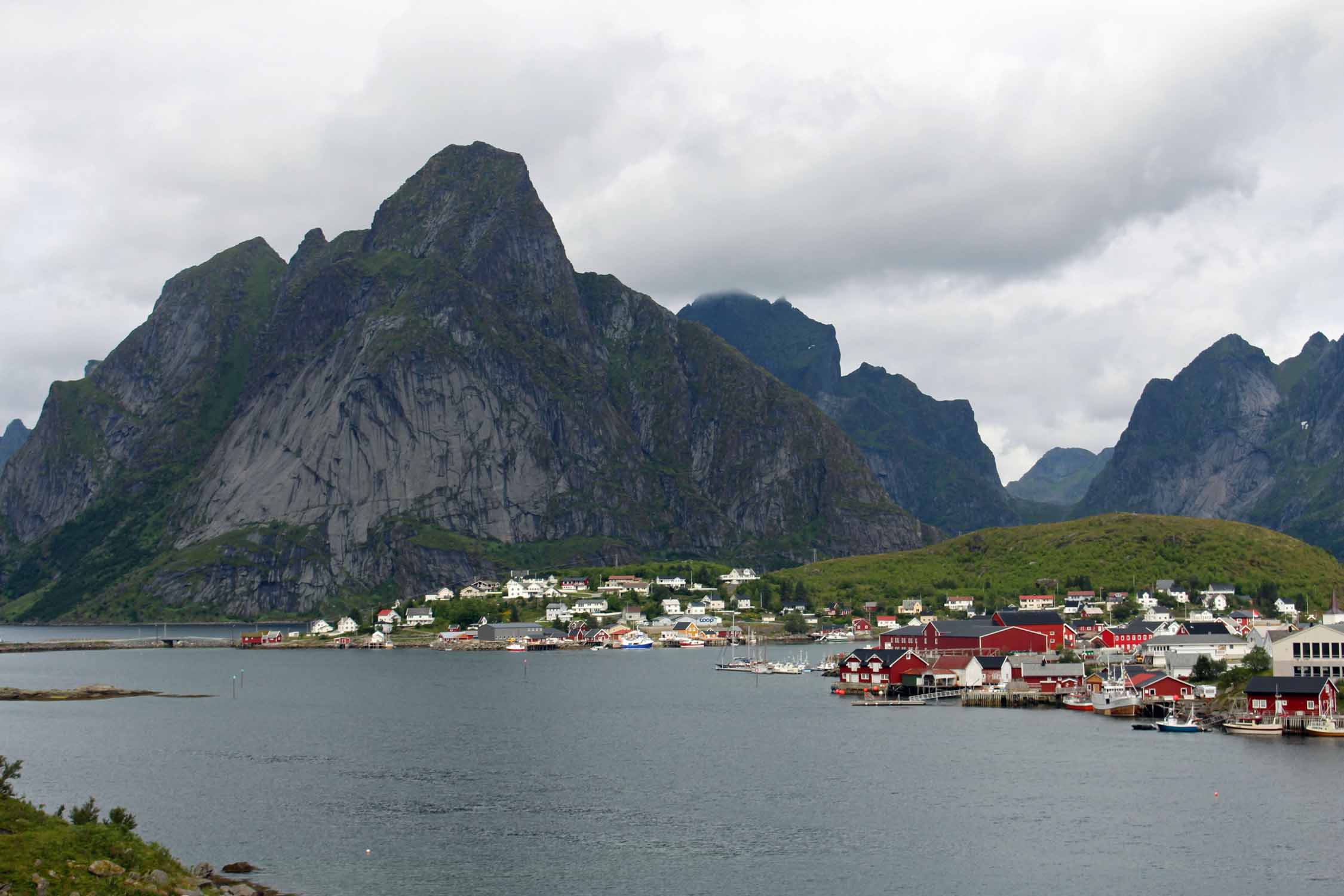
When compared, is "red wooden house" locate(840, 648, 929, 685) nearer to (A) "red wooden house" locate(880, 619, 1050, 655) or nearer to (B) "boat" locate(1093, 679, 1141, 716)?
(A) "red wooden house" locate(880, 619, 1050, 655)

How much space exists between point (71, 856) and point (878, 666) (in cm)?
9457

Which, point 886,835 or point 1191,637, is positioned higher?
point 1191,637

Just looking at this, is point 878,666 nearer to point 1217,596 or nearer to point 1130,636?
point 1130,636

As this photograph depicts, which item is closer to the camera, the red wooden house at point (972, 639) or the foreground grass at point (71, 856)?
the foreground grass at point (71, 856)

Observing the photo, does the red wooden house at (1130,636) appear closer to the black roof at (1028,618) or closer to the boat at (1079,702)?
the black roof at (1028,618)

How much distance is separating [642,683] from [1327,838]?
276 feet

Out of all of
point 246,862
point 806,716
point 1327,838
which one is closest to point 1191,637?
point 806,716

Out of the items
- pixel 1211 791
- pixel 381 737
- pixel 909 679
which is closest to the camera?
pixel 1211 791

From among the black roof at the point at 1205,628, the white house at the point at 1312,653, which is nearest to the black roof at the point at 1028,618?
the black roof at the point at 1205,628

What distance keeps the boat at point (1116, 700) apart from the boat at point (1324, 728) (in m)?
16.9

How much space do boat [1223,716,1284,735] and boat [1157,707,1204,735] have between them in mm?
1973

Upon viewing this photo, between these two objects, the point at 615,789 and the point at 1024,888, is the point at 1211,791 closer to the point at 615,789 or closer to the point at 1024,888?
the point at 1024,888

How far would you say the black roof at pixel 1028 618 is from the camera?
146625mm

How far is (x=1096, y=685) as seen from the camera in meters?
117
